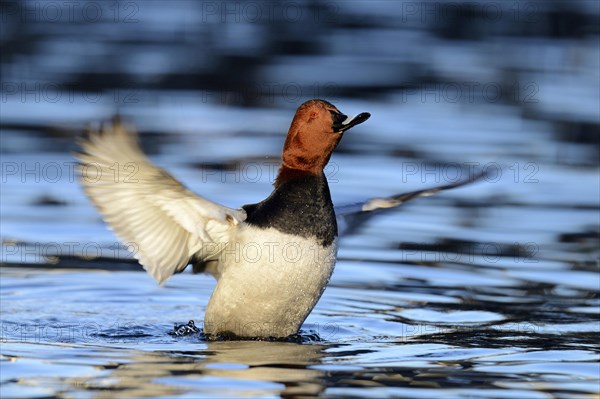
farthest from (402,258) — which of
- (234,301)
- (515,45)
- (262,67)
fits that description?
(515,45)

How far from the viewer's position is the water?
7070mm

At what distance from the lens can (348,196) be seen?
452 inches

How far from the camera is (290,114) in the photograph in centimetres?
1462

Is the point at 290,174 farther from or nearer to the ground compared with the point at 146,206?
farther from the ground

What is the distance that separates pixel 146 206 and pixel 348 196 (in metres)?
4.17

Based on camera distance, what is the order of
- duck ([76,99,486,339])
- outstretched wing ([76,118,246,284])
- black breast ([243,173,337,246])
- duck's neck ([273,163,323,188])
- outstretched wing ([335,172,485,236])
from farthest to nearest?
1. outstretched wing ([335,172,485,236])
2. duck's neck ([273,163,323,188])
3. black breast ([243,173,337,246])
4. duck ([76,99,486,339])
5. outstretched wing ([76,118,246,284])

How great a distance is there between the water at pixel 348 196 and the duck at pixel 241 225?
0.27m

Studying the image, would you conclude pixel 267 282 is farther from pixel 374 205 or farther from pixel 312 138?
pixel 374 205

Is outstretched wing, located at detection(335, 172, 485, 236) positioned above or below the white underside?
above

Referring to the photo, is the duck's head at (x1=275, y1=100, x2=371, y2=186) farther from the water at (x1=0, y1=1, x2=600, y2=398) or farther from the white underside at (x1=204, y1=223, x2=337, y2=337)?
the water at (x1=0, y1=1, x2=600, y2=398)

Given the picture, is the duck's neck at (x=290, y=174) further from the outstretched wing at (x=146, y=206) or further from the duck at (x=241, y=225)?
the outstretched wing at (x=146, y=206)

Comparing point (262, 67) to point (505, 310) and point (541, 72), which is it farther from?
point (505, 310)

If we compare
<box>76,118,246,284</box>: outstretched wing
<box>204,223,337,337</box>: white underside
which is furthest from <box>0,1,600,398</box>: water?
<box>76,118,246,284</box>: outstretched wing

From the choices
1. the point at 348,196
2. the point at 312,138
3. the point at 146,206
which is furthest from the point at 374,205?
the point at 348,196
